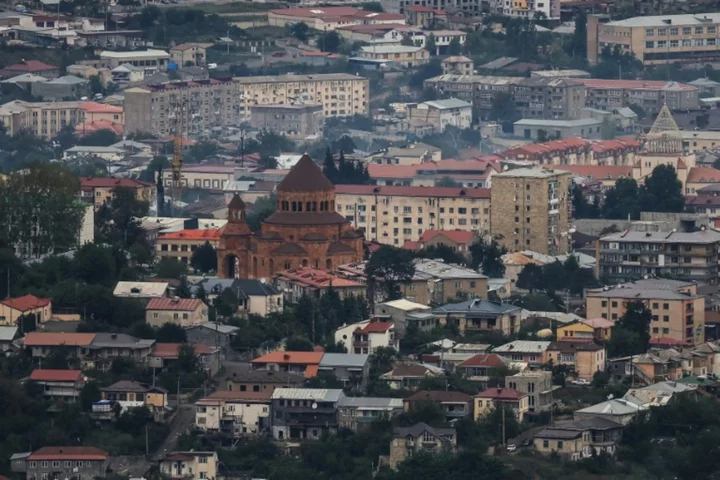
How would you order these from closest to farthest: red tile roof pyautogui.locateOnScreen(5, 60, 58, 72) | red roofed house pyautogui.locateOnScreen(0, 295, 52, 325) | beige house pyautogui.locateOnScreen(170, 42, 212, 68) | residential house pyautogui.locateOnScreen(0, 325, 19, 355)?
residential house pyautogui.locateOnScreen(0, 325, 19, 355) → red roofed house pyautogui.locateOnScreen(0, 295, 52, 325) → red tile roof pyautogui.locateOnScreen(5, 60, 58, 72) → beige house pyautogui.locateOnScreen(170, 42, 212, 68)

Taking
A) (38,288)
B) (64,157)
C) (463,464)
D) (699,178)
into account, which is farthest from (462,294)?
(64,157)

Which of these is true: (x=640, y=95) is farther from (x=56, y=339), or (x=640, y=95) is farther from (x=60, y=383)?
(x=60, y=383)

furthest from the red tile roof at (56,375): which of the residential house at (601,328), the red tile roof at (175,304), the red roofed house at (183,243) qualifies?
the red roofed house at (183,243)

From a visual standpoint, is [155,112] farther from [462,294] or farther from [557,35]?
[462,294]

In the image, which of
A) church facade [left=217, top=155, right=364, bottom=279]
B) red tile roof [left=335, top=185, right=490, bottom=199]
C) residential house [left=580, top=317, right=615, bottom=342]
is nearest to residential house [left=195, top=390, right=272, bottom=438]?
residential house [left=580, top=317, right=615, bottom=342]

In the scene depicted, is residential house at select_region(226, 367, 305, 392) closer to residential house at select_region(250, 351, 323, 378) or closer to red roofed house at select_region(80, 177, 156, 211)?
residential house at select_region(250, 351, 323, 378)

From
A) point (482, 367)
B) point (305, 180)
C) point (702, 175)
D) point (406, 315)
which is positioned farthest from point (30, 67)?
point (482, 367)
